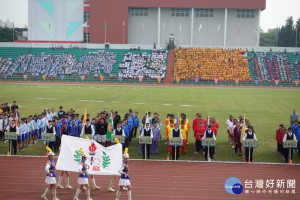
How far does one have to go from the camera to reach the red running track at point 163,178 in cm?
1086

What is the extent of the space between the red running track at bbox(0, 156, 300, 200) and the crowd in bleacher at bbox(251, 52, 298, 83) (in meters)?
44.6

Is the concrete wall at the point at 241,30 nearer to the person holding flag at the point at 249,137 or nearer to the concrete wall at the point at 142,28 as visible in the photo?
the concrete wall at the point at 142,28

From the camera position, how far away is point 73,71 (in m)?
59.1

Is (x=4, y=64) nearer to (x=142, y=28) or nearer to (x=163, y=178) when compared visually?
(x=142, y=28)

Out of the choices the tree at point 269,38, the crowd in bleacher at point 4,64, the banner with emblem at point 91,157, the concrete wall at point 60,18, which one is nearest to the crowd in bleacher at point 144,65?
the concrete wall at point 60,18

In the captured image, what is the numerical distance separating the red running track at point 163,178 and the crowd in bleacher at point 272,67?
4463 centimetres

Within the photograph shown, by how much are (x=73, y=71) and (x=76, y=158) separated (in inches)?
1959

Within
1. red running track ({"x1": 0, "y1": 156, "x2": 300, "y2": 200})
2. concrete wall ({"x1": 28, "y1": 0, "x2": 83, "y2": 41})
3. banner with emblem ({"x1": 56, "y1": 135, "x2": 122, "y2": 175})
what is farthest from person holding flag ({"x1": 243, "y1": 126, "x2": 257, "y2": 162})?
concrete wall ({"x1": 28, "y1": 0, "x2": 83, "y2": 41})

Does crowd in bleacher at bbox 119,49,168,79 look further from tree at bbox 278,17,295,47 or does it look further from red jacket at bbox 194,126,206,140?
tree at bbox 278,17,295,47

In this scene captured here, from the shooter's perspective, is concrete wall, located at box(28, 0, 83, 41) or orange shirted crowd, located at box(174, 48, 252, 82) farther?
concrete wall, located at box(28, 0, 83, 41)

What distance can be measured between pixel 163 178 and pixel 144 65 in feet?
159

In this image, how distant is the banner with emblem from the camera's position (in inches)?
423

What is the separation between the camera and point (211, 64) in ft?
195

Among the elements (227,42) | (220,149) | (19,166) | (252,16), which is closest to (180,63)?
(227,42)
